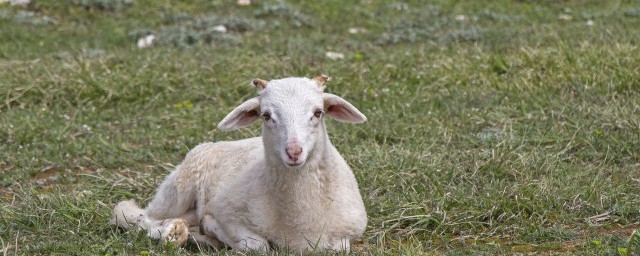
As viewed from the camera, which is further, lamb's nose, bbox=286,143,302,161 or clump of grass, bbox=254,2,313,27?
clump of grass, bbox=254,2,313,27

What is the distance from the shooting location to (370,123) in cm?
866

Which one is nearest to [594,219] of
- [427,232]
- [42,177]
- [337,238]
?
[427,232]

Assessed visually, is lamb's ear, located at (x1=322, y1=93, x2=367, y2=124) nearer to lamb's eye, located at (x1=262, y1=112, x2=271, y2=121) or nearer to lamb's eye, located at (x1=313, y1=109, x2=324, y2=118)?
lamb's eye, located at (x1=313, y1=109, x2=324, y2=118)

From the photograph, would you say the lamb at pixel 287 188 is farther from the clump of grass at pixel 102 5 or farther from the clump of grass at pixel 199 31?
the clump of grass at pixel 102 5

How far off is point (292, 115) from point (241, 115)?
21.1 inches

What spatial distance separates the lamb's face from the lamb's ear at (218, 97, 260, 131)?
0.32ft

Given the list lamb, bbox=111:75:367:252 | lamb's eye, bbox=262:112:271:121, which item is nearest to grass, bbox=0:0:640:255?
lamb, bbox=111:75:367:252

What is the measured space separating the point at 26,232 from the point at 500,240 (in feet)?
9.99

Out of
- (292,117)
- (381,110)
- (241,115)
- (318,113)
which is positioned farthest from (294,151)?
(381,110)

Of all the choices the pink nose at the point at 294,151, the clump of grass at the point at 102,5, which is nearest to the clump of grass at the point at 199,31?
the clump of grass at the point at 102,5

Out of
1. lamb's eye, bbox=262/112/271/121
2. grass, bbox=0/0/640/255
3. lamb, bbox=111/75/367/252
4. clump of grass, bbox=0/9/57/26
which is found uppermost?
lamb's eye, bbox=262/112/271/121

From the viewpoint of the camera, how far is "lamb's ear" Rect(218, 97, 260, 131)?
18.6 feet

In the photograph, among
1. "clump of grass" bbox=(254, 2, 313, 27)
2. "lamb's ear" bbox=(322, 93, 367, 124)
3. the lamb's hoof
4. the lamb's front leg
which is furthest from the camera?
"clump of grass" bbox=(254, 2, 313, 27)

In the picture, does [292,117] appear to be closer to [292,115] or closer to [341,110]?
[292,115]
